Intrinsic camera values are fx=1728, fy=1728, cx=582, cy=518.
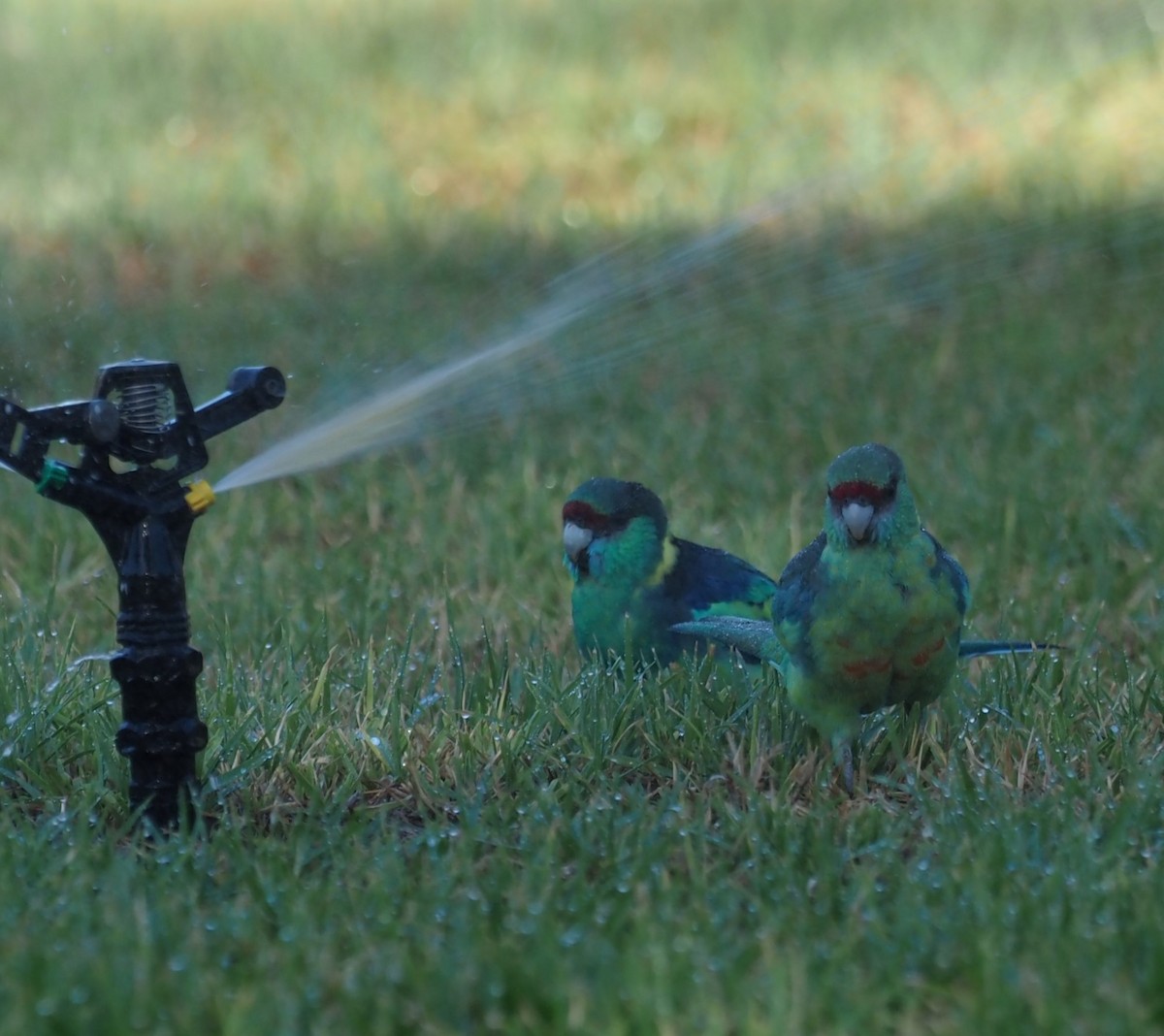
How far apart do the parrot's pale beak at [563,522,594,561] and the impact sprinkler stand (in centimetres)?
72

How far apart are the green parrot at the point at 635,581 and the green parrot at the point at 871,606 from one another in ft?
1.42

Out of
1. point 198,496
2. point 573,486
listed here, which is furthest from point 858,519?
point 573,486

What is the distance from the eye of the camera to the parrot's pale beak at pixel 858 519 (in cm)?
217

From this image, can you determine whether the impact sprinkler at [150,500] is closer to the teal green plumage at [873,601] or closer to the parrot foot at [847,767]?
the teal green plumage at [873,601]


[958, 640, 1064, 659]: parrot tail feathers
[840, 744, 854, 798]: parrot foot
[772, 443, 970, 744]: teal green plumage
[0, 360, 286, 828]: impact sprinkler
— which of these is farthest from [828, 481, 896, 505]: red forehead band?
[0, 360, 286, 828]: impact sprinkler

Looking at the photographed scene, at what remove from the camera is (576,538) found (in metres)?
2.69

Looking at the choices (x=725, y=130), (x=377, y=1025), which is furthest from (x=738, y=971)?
(x=725, y=130)

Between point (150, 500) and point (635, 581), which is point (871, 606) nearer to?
point (635, 581)

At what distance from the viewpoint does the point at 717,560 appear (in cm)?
277

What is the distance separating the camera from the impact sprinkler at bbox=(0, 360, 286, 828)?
6.57ft

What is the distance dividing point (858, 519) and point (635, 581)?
60 centimetres

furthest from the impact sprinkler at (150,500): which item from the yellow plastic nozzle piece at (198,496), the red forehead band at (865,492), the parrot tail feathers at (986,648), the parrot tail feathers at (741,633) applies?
the parrot tail feathers at (986,648)

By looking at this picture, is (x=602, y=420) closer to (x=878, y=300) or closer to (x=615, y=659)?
(x=878, y=300)

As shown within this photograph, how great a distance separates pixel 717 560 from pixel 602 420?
1.57m
